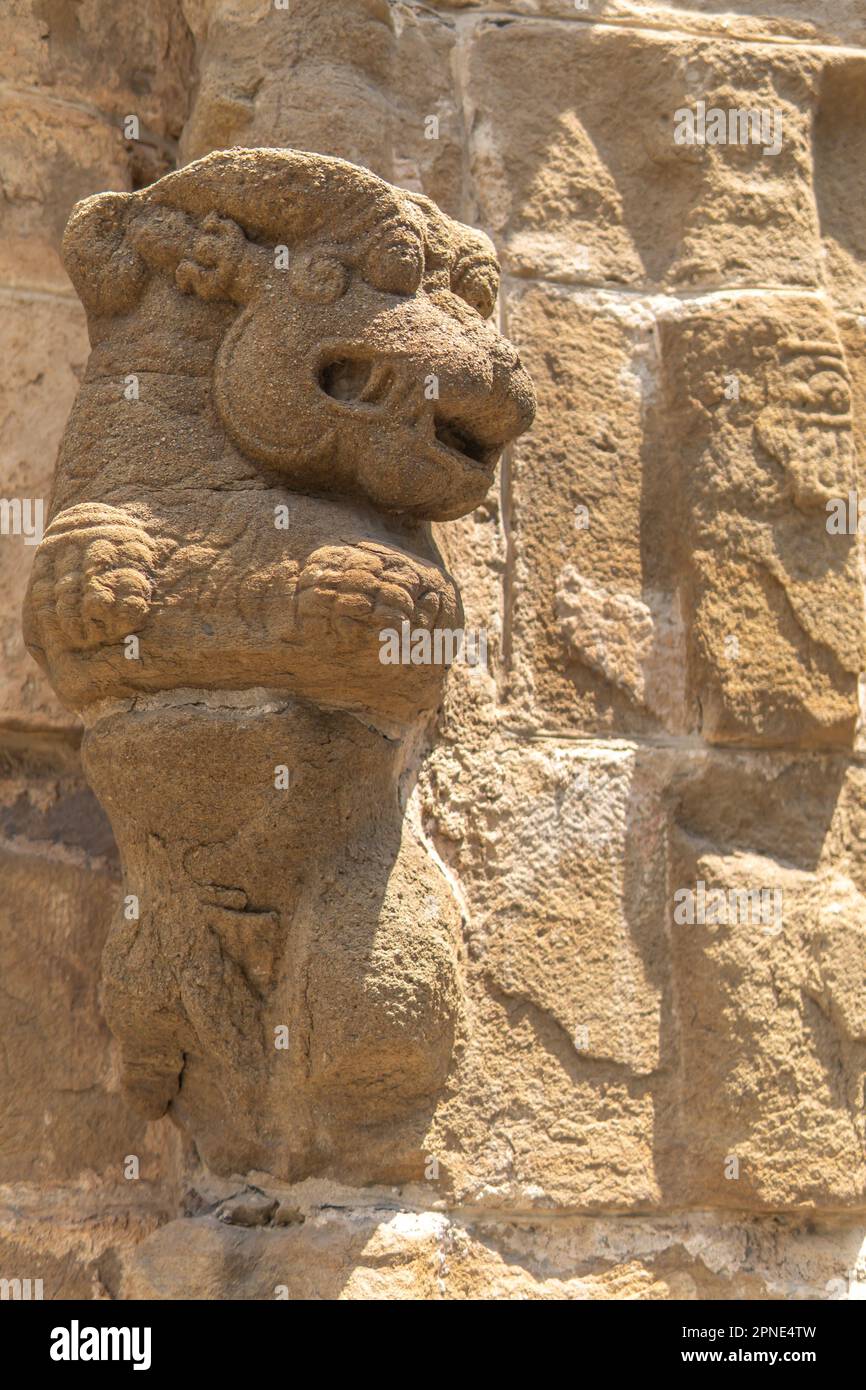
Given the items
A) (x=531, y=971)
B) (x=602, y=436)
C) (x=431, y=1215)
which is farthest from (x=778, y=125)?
(x=431, y=1215)

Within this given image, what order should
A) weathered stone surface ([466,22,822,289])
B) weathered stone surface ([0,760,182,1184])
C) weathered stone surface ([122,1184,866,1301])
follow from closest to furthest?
1. weathered stone surface ([122,1184,866,1301])
2. weathered stone surface ([0,760,182,1184])
3. weathered stone surface ([466,22,822,289])

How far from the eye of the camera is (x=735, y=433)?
7.48 ft

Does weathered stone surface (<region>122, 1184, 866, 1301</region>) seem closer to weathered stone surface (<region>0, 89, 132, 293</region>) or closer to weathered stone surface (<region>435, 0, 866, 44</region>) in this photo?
weathered stone surface (<region>0, 89, 132, 293</region>)

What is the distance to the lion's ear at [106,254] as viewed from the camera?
203 cm

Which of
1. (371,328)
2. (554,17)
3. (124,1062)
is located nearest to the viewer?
(371,328)

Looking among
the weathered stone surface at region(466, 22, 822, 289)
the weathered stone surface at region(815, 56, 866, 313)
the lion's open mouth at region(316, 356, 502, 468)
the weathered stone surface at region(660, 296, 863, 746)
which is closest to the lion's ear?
the lion's open mouth at region(316, 356, 502, 468)

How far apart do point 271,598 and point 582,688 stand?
51cm

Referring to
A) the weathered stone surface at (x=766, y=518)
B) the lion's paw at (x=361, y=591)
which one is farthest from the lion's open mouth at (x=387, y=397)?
the weathered stone surface at (x=766, y=518)

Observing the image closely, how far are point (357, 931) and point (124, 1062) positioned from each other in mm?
363

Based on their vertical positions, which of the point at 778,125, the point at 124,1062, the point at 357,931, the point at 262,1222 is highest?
the point at 778,125

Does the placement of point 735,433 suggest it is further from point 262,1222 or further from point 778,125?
point 262,1222

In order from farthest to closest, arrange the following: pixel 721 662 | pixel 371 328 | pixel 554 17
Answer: pixel 554 17
pixel 721 662
pixel 371 328

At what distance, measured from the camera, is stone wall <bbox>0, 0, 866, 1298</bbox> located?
2090mm

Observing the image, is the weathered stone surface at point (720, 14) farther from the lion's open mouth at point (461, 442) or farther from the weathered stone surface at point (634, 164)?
the lion's open mouth at point (461, 442)
